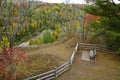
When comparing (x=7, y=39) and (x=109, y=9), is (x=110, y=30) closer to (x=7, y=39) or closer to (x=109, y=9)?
(x=109, y=9)

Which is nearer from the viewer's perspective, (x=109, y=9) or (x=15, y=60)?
(x=15, y=60)

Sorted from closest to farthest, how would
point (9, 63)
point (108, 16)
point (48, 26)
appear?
point (9, 63) → point (108, 16) → point (48, 26)

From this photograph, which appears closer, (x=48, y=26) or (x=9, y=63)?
(x=9, y=63)

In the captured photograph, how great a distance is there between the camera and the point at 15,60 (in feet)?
25.4

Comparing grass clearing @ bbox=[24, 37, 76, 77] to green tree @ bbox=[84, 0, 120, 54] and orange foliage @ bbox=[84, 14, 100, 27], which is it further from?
green tree @ bbox=[84, 0, 120, 54]

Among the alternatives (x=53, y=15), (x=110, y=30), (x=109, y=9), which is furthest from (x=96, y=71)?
(x=53, y=15)

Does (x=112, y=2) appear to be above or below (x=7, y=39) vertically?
above

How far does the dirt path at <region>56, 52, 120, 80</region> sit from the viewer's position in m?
9.30

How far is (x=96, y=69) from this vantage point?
1029cm

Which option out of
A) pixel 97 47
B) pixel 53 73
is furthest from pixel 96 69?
pixel 97 47

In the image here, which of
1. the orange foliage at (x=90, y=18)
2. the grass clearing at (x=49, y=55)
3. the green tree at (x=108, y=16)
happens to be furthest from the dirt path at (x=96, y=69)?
the orange foliage at (x=90, y=18)

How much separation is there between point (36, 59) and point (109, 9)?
563cm

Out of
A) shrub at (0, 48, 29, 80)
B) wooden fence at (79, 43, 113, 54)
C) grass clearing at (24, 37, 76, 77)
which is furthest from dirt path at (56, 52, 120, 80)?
shrub at (0, 48, 29, 80)

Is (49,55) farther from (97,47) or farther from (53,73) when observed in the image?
(97,47)
